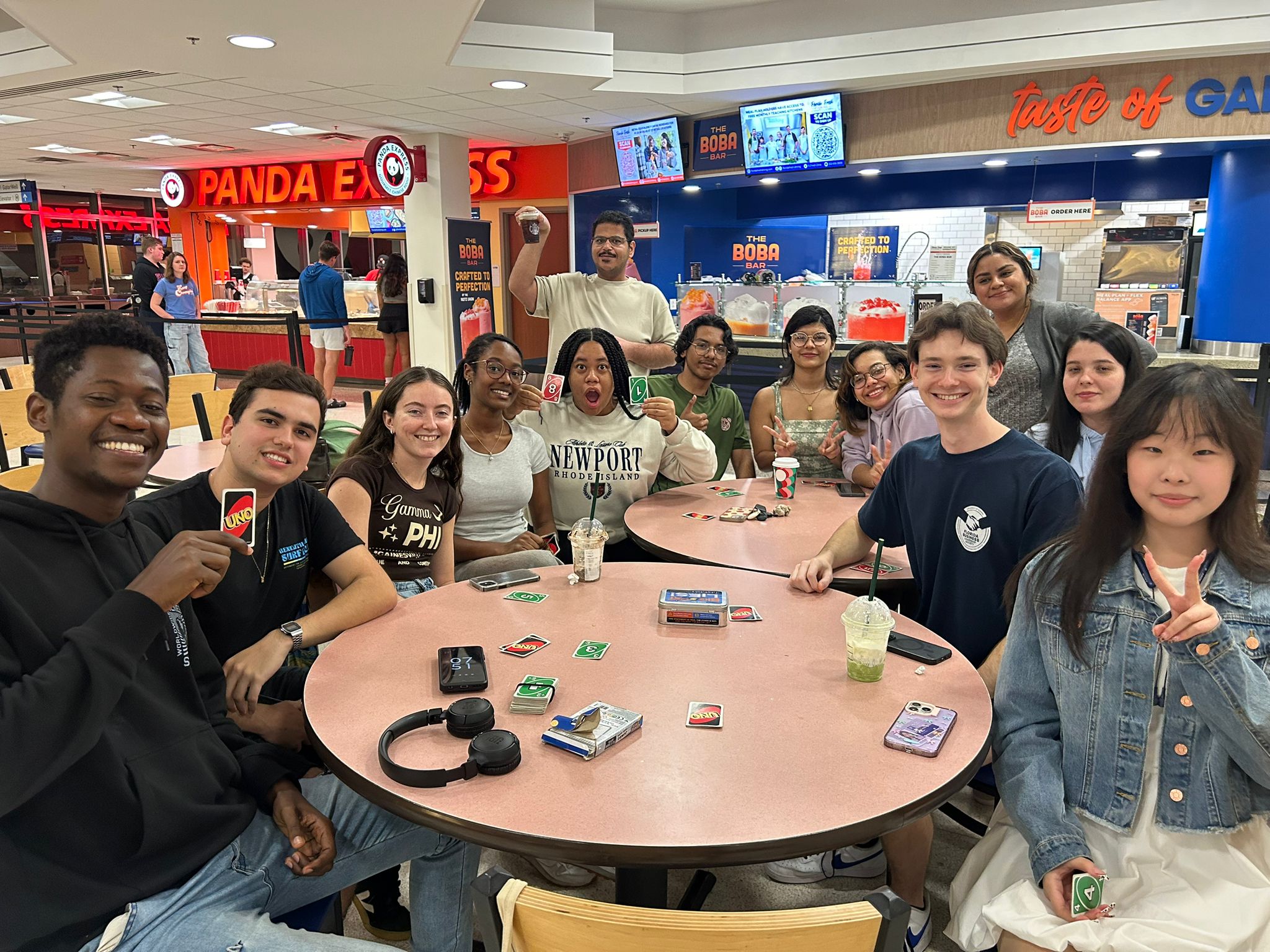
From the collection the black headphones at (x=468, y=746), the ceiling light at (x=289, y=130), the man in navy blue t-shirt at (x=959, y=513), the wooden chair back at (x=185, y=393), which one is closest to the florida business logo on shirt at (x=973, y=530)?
the man in navy blue t-shirt at (x=959, y=513)

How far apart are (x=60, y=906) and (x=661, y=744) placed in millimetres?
908

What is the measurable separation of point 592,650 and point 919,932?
3.52 feet

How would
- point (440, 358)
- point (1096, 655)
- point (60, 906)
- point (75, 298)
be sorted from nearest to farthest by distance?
point (60, 906)
point (1096, 655)
point (440, 358)
point (75, 298)

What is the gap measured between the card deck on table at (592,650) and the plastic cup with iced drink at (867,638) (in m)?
0.50

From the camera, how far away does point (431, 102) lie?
7418 mm

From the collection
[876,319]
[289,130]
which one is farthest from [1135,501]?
[289,130]

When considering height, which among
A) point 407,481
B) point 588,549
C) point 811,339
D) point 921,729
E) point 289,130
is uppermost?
point 289,130

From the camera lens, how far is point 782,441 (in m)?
3.58

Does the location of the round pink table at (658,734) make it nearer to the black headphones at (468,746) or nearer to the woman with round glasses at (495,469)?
the black headphones at (468,746)

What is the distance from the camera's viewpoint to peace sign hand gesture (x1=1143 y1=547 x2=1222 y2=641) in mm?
1303

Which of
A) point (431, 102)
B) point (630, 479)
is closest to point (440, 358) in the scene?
point (431, 102)

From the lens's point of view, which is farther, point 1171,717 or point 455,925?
point 455,925

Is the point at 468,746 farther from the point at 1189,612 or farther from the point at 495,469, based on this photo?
the point at 495,469

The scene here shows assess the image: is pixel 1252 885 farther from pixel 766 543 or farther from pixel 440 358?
pixel 440 358
